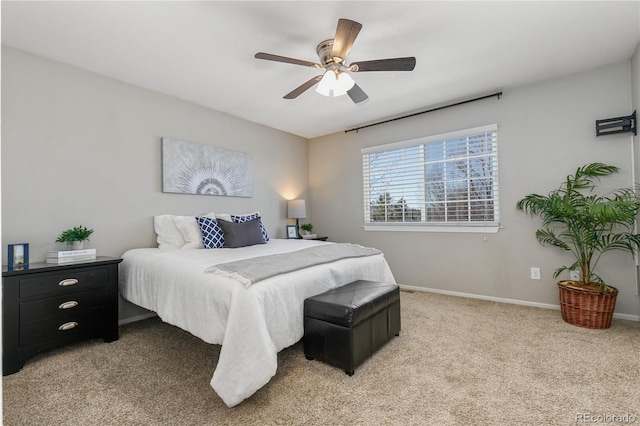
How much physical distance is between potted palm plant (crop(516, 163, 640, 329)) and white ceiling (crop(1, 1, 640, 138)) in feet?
3.82

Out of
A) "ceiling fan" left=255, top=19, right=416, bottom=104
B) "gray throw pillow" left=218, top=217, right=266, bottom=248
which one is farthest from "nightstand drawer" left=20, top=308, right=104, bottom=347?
"ceiling fan" left=255, top=19, right=416, bottom=104

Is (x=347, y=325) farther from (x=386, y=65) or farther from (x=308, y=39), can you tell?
(x=308, y=39)

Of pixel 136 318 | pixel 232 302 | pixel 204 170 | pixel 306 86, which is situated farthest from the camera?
pixel 204 170

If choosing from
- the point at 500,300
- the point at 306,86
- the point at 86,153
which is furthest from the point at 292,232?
the point at 500,300

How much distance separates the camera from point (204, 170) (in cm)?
397

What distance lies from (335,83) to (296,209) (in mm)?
2558

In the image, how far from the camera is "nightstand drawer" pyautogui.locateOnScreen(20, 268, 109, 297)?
7.92 feet

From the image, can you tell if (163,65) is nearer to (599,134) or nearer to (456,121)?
(456,121)

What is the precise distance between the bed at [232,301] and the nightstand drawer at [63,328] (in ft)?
1.05

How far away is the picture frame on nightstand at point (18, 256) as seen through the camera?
246 centimetres

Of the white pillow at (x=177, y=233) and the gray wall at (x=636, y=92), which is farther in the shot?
the white pillow at (x=177, y=233)

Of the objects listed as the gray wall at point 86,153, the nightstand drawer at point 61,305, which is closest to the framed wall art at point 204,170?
the gray wall at point 86,153

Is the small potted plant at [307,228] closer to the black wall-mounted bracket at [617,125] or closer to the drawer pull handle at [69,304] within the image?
the drawer pull handle at [69,304]

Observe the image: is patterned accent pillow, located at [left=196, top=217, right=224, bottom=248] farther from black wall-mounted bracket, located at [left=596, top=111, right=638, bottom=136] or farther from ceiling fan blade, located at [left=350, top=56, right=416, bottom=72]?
black wall-mounted bracket, located at [left=596, top=111, right=638, bottom=136]
